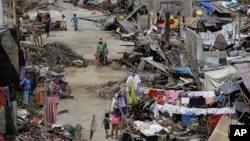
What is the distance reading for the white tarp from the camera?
1543 centimetres

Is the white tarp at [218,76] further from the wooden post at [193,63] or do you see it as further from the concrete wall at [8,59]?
the concrete wall at [8,59]

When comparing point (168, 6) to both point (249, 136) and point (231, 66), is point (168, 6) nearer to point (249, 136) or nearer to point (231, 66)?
point (231, 66)

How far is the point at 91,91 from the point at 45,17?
1370 centimetres

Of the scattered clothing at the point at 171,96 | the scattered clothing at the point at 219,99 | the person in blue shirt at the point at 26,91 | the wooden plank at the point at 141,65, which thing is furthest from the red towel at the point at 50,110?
the wooden plank at the point at 141,65

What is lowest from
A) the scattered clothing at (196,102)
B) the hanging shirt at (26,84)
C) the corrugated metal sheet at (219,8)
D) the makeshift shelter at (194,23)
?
the scattered clothing at (196,102)

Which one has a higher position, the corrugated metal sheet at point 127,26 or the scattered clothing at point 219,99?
the corrugated metal sheet at point 127,26

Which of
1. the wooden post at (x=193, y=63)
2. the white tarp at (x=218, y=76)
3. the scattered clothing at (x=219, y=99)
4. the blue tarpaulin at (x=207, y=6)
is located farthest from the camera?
the blue tarpaulin at (x=207, y=6)

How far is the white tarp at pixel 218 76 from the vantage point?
50.6 feet

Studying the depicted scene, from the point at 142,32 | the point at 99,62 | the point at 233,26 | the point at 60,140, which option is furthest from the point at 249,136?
the point at 142,32

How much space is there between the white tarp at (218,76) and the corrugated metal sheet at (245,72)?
3.85 ft

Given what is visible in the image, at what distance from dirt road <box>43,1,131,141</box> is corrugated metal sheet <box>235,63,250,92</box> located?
3.99 m

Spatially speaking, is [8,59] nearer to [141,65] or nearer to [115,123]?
[115,123]

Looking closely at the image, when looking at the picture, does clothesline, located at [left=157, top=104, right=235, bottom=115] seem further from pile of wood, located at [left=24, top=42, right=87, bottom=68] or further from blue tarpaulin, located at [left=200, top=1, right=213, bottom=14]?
blue tarpaulin, located at [left=200, top=1, right=213, bottom=14]

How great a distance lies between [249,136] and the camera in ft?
23.3
